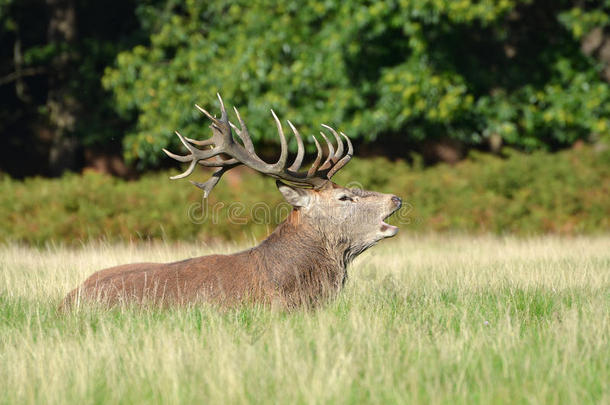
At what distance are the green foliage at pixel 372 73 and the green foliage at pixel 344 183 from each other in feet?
5.61

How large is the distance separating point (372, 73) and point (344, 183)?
3.18 meters

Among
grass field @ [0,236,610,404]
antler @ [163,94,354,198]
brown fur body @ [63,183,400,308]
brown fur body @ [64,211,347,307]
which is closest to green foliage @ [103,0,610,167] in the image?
antler @ [163,94,354,198]

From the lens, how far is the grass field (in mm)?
3908

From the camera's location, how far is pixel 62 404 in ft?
12.5

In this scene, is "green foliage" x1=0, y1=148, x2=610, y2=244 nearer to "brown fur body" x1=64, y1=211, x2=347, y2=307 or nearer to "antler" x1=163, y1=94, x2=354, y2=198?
"antler" x1=163, y1=94, x2=354, y2=198

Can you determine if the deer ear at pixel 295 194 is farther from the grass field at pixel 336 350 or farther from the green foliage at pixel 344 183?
the green foliage at pixel 344 183

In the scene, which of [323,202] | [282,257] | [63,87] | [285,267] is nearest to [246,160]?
[323,202]

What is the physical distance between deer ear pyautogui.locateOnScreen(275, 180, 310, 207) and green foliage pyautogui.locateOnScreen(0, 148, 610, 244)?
6207 millimetres

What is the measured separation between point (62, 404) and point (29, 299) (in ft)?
10.1

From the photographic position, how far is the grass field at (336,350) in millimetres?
3908

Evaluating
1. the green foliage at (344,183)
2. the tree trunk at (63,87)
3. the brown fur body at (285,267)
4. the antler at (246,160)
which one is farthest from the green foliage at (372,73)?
the brown fur body at (285,267)

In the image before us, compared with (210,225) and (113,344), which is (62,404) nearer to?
(113,344)

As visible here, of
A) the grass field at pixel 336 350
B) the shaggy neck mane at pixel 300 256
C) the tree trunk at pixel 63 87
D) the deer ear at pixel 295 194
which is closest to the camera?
the grass field at pixel 336 350

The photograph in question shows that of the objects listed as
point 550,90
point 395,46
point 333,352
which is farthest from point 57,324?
point 550,90
